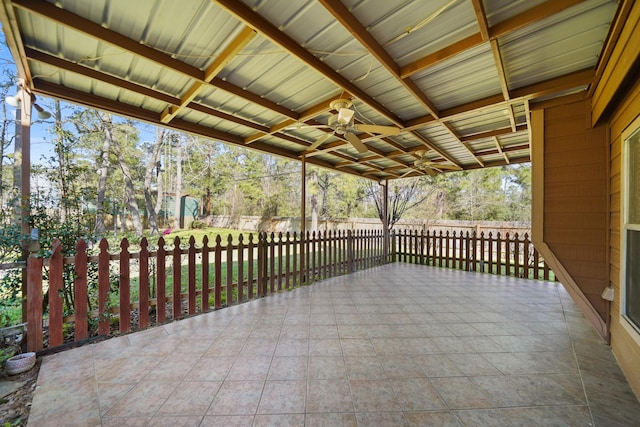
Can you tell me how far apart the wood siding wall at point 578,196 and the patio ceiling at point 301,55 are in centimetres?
45

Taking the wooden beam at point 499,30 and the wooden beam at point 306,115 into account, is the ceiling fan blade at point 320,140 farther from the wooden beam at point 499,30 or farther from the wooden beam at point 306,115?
the wooden beam at point 499,30

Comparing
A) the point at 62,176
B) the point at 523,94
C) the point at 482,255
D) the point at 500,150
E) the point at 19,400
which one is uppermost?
the point at 523,94

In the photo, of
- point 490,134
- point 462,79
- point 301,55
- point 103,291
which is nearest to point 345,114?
point 301,55

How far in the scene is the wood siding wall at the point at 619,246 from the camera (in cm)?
181

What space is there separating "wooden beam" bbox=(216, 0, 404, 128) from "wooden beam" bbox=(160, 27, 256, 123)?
111mm

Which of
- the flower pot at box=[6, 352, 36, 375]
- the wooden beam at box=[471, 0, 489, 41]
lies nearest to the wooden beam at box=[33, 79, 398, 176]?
the flower pot at box=[6, 352, 36, 375]

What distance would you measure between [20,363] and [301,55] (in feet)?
11.3

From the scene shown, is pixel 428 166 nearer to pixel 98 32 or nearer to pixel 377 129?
pixel 377 129

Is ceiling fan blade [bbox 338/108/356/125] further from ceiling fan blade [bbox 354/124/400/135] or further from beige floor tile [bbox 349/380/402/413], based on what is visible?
beige floor tile [bbox 349/380/402/413]

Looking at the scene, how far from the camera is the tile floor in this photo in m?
1.57

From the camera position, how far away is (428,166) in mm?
5746

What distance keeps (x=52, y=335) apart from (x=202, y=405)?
72.6 inches

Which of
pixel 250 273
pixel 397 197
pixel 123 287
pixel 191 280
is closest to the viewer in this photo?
pixel 123 287

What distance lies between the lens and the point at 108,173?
388 inches
